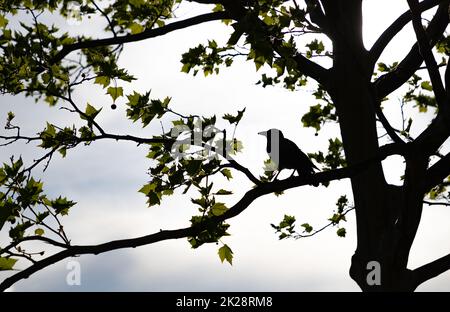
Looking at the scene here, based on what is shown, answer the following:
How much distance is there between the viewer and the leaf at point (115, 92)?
580 centimetres

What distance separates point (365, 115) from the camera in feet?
20.6

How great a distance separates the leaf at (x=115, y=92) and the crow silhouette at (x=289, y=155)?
2.11m

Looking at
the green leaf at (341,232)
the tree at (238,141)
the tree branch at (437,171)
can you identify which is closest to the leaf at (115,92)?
the tree at (238,141)

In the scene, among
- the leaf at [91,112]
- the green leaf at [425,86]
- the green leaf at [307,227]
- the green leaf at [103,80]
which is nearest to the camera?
the leaf at [91,112]

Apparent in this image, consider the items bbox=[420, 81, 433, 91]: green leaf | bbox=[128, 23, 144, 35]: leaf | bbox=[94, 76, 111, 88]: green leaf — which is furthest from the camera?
bbox=[420, 81, 433, 91]: green leaf

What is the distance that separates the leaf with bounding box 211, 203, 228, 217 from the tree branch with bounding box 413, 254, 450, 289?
2.37 meters

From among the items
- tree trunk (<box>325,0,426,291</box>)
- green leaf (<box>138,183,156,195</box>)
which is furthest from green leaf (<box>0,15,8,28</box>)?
tree trunk (<box>325,0,426,291</box>)

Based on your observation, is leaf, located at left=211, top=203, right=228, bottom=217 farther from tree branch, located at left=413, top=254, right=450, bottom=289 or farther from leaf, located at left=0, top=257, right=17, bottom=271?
tree branch, located at left=413, top=254, right=450, bottom=289

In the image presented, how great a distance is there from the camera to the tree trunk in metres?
5.58

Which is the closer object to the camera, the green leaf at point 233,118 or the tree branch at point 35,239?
the tree branch at point 35,239

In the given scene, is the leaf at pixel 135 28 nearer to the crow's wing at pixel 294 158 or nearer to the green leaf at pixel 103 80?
the green leaf at pixel 103 80
